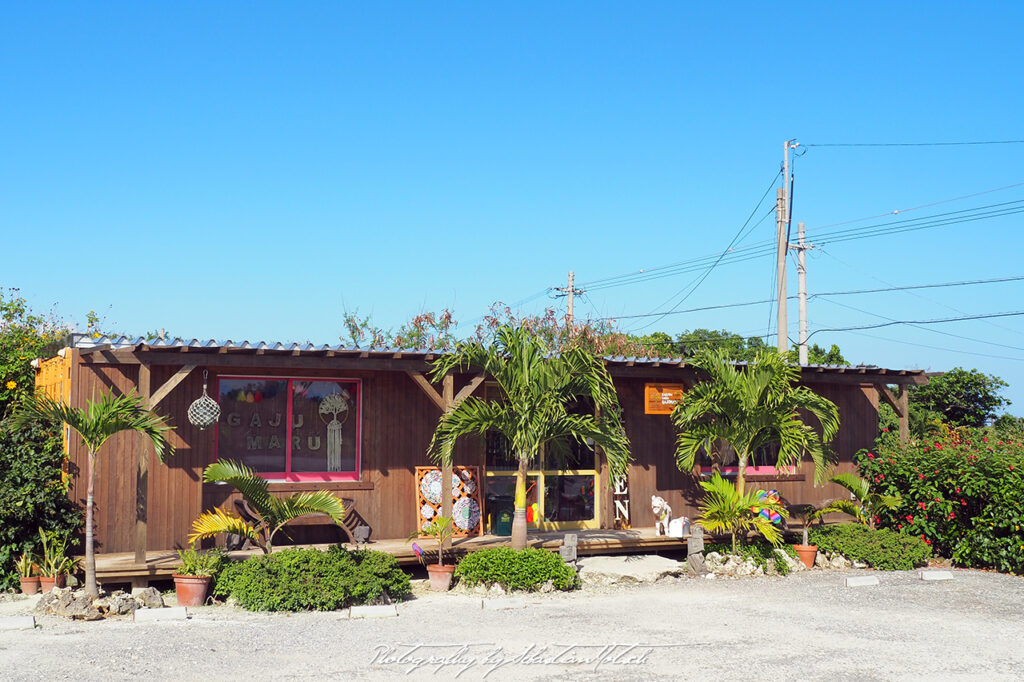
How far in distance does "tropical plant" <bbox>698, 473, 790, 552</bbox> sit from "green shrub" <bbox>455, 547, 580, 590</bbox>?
2.40 m

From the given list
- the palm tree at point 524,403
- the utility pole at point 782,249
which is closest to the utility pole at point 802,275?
the utility pole at point 782,249

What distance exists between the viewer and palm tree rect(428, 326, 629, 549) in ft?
36.4

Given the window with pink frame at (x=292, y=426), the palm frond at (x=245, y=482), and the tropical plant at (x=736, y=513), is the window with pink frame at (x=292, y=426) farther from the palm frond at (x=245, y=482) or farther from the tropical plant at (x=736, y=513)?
the tropical plant at (x=736, y=513)

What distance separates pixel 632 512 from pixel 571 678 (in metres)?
6.86

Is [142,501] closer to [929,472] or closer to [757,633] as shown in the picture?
[757,633]

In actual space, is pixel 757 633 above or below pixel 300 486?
below

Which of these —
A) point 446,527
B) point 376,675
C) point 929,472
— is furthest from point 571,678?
point 929,472

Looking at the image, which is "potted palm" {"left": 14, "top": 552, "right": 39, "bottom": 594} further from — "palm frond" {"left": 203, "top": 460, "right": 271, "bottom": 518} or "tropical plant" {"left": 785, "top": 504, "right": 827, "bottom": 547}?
"tropical plant" {"left": 785, "top": 504, "right": 827, "bottom": 547}

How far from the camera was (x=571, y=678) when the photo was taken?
7.14m

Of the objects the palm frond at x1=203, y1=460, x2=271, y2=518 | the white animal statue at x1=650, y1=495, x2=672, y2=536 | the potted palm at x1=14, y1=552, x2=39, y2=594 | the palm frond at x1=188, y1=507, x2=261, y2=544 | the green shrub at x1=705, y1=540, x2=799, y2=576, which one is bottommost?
the green shrub at x1=705, y1=540, x2=799, y2=576

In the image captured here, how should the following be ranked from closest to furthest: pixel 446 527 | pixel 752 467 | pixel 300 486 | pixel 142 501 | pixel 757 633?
pixel 757 633, pixel 142 501, pixel 446 527, pixel 300 486, pixel 752 467

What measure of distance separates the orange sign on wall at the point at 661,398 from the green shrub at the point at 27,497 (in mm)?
7575

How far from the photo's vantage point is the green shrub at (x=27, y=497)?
33.1 ft

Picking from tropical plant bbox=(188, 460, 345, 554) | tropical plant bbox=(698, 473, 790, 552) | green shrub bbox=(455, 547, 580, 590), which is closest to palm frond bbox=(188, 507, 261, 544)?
tropical plant bbox=(188, 460, 345, 554)
